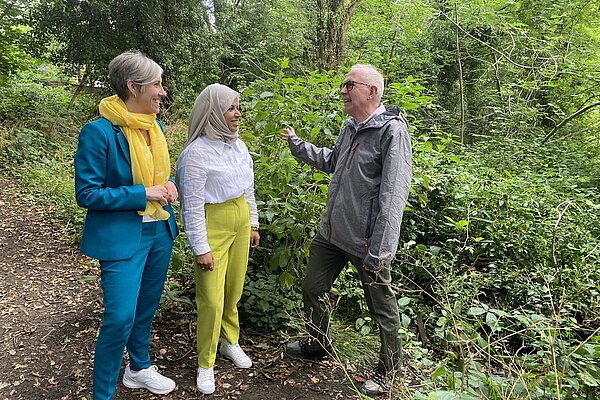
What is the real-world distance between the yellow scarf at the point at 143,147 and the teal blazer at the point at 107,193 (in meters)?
0.03

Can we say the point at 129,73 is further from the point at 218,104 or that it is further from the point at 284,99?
the point at 284,99

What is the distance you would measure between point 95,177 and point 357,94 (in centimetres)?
144

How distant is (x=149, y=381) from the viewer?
259cm

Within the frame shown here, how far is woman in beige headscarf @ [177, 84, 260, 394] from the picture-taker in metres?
2.42

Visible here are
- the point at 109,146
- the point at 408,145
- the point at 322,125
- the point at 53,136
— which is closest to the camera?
the point at 109,146

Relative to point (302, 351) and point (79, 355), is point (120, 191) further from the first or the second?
point (302, 351)

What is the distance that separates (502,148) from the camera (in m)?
7.12

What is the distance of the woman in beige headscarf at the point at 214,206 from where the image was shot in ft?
7.95

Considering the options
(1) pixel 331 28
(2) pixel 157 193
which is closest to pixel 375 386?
(2) pixel 157 193

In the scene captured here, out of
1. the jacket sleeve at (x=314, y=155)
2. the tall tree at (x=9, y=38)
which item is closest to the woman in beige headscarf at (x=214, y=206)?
the jacket sleeve at (x=314, y=155)

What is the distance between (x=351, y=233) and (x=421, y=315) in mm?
1682

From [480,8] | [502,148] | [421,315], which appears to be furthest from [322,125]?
[480,8]

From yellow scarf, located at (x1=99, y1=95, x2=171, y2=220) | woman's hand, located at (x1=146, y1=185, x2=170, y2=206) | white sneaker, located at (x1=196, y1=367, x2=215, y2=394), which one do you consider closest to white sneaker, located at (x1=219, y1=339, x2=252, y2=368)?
white sneaker, located at (x1=196, y1=367, x2=215, y2=394)

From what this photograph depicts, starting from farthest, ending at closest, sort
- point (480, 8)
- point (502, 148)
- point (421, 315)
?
point (480, 8)
point (502, 148)
point (421, 315)
